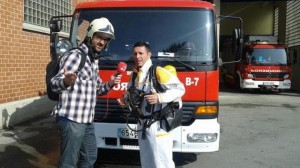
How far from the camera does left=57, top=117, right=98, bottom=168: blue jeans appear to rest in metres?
3.36

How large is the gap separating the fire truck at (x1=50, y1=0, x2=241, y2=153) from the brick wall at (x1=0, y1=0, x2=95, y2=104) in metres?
2.75

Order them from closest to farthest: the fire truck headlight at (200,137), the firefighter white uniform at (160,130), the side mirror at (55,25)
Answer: the firefighter white uniform at (160,130)
the fire truck headlight at (200,137)
the side mirror at (55,25)

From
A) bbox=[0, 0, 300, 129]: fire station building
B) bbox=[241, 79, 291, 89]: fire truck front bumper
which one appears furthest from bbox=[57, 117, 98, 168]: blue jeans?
bbox=[241, 79, 291, 89]: fire truck front bumper

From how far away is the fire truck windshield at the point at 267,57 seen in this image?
17.1m

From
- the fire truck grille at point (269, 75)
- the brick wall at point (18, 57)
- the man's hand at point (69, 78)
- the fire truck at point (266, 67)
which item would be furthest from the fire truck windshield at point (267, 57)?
the man's hand at point (69, 78)

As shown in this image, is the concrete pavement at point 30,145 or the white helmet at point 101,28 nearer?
the white helmet at point 101,28

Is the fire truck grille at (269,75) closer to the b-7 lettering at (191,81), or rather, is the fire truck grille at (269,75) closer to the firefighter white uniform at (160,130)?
the b-7 lettering at (191,81)

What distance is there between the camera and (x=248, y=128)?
8.58 m

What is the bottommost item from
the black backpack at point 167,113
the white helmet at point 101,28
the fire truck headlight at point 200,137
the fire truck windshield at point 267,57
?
the fire truck headlight at point 200,137

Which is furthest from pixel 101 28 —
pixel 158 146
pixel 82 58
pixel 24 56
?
pixel 24 56

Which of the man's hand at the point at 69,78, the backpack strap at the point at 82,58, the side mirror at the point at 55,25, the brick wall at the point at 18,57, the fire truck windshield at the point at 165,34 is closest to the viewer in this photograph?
the man's hand at the point at 69,78

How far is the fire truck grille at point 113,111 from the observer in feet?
16.3

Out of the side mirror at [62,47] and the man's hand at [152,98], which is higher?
the side mirror at [62,47]

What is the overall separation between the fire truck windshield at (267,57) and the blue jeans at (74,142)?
1452cm
